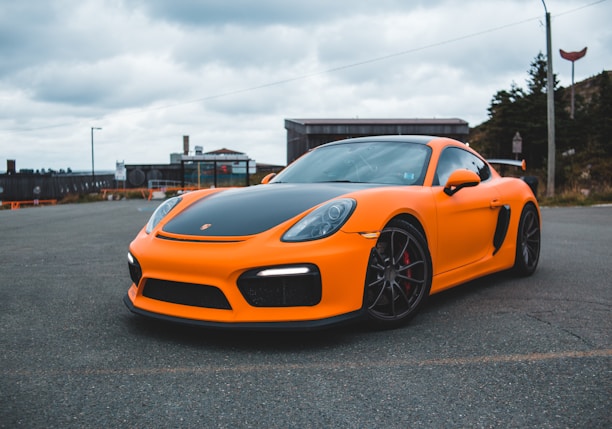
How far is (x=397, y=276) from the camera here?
3574 millimetres

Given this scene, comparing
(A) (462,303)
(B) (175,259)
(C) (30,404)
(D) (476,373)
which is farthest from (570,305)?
(C) (30,404)

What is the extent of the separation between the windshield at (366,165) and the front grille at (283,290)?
4.09ft

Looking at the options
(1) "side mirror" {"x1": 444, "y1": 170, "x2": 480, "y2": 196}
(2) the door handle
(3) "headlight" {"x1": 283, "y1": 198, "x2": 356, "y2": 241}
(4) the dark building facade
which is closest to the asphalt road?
(3) "headlight" {"x1": 283, "y1": 198, "x2": 356, "y2": 241}

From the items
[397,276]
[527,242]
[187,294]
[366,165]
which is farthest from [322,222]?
[527,242]

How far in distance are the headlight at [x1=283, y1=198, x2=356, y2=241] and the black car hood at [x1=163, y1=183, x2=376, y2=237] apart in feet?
0.34

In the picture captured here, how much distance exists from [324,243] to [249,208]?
2.10ft

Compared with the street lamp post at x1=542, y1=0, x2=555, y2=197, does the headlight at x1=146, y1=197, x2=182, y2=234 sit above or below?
below

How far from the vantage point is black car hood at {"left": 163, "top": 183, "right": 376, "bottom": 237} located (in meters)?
3.39

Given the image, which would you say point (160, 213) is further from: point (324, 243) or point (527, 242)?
point (527, 242)

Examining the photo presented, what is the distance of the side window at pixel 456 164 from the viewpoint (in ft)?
14.3

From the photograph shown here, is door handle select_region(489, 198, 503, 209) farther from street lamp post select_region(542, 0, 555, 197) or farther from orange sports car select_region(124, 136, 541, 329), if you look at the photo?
street lamp post select_region(542, 0, 555, 197)

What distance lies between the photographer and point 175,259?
128 inches

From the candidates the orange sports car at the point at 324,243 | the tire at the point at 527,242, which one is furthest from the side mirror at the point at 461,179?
the tire at the point at 527,242

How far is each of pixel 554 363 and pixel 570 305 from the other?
1475 mm
